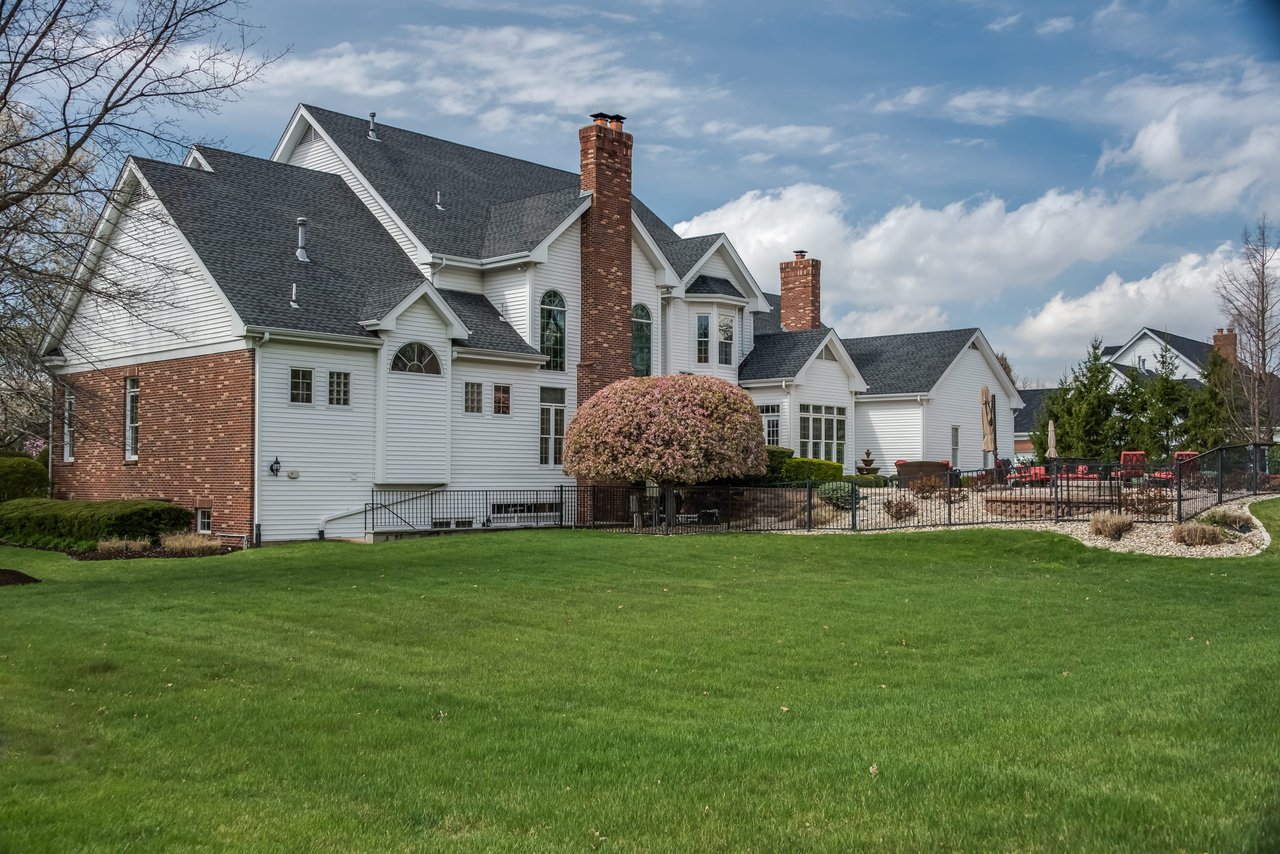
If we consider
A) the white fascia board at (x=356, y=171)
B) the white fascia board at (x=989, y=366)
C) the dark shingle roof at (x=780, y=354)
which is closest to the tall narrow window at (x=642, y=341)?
the dark shingle roof at (x=780, y=354)

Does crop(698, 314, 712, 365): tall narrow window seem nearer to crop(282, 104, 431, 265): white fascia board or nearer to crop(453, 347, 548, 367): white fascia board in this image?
crop(453, 347, 548, 367): white fascia board

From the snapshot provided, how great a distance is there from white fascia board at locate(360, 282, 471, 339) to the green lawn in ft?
30.2

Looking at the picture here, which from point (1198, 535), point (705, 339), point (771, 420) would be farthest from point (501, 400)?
point (1198, 535)

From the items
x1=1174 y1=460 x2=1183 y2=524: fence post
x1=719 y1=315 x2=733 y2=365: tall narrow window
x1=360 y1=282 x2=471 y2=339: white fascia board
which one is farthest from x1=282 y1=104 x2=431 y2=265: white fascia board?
x1=1174 y1=460 x2=1183 y2=524: fence post

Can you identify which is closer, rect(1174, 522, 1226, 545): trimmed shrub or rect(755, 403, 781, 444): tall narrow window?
rect(1174, 522, 1226, 545): trimmed shrub

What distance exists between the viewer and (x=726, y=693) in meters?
10.1

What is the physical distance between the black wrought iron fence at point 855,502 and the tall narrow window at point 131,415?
694cm

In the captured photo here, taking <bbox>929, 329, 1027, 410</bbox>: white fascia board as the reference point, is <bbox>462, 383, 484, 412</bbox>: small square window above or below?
below

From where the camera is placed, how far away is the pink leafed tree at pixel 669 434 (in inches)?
1054

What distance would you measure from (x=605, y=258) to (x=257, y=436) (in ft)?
38.3

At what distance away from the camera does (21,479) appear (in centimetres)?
3130

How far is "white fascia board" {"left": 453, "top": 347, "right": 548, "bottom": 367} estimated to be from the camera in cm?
2783

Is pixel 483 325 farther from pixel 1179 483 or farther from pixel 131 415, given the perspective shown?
pixel 1179 483

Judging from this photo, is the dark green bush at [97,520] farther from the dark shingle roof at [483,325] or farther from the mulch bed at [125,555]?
the dark shingle roof at [483,325]
